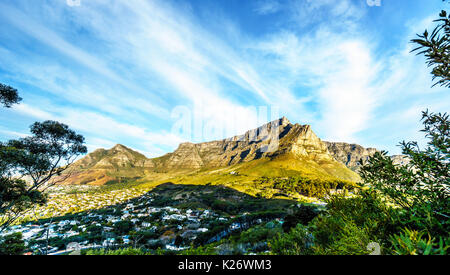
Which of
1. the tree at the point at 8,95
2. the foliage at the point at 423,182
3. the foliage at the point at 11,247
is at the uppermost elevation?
A: the tree at the point at 8,95

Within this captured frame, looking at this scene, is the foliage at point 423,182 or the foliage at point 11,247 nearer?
the foliage at point 423,182

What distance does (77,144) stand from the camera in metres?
22.0

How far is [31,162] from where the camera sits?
1662 cm

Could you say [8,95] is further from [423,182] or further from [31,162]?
[423,182]

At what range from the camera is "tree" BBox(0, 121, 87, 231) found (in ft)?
50.9

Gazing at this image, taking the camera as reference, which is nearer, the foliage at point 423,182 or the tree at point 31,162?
the foliage at point 423,182

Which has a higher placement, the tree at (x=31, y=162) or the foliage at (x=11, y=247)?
the tree at (x=31, y=162)

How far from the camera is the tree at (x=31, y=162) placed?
50.9 feet

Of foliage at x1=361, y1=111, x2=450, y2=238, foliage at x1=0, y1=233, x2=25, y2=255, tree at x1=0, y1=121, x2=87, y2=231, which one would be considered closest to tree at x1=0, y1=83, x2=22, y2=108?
tree at x1=0, y1=121, x2=87, y2=231

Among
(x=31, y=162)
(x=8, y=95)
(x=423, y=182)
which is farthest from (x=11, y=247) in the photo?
(x=423, y=182)

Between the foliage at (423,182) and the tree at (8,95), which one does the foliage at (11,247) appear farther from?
the foliage at (423,182)

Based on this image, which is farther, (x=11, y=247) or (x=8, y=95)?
(x=11, y=247)

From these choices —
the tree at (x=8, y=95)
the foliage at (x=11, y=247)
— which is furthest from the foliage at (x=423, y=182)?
the foliage at (x=11, y=247)
